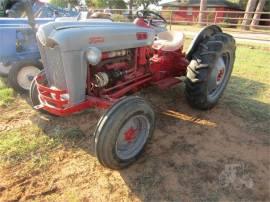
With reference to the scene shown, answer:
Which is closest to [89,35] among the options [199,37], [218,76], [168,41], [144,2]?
[168,41]

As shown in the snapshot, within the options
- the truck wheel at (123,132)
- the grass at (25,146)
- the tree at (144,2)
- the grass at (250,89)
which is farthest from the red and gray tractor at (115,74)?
the tree at (144,2)

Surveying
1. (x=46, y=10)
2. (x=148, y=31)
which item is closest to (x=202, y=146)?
(x=148, y=31)

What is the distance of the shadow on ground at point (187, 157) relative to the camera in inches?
112

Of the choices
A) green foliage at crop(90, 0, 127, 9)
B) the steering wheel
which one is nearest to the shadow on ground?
the steering wheel

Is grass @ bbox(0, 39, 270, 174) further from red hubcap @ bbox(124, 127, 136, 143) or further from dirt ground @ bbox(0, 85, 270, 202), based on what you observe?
red hubcap @ bbox(124, 127, 136, 143)

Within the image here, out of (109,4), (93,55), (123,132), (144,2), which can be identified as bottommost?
(144,2)

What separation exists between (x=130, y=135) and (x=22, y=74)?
3123 mm

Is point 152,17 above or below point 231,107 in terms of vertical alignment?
above

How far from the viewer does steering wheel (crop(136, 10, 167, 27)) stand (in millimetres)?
4217

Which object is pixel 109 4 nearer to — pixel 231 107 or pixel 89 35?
pixel 231 107

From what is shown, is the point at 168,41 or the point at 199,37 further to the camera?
the point at 168,41

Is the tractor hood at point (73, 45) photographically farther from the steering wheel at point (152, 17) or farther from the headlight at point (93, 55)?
the steering wheel at point (152, 17)

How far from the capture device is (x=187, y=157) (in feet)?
11.1

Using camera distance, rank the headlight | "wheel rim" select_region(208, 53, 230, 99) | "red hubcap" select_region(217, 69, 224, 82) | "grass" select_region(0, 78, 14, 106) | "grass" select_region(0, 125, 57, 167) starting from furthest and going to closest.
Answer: "grass" select_region(0, 78, 14, 106)
"red hubcap" select_region(217, 69, 224, 82)
"wheel rim" select_region(208, 53, 230, 99)
"grass" select_region(0, 125, 57, 167)
the headlight
